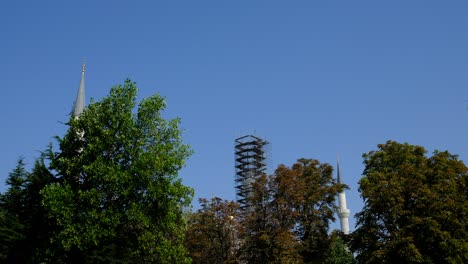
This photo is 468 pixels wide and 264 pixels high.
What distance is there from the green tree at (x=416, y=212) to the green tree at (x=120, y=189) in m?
14.8

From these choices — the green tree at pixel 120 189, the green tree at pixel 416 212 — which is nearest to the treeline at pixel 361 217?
the green tree at pixel 416 212

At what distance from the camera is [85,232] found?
25.8 m

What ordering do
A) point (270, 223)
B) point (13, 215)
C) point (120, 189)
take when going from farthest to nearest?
point (270, 223)
point (13, 215)
point (120, 189)

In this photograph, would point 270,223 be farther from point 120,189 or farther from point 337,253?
point 120,189

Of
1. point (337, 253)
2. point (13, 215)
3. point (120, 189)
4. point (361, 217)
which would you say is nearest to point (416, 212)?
point (361, 217)

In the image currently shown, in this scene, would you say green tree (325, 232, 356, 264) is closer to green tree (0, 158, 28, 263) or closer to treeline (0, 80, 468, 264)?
treeline (0, 80, 468, 264)

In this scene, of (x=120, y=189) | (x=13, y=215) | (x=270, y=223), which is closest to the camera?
(x=120, y=189)

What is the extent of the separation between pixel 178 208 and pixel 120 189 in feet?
12.2

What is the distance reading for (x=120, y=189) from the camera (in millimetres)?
26906

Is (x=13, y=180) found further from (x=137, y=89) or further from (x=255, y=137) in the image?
(x=255, y=137)

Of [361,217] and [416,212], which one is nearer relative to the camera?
[416,212]

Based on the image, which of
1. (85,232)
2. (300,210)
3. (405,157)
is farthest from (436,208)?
(85,232)

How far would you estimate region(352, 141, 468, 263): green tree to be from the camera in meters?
32.4

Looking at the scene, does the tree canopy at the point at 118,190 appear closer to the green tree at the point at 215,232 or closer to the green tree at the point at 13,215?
the green tree at the point at 13,215
